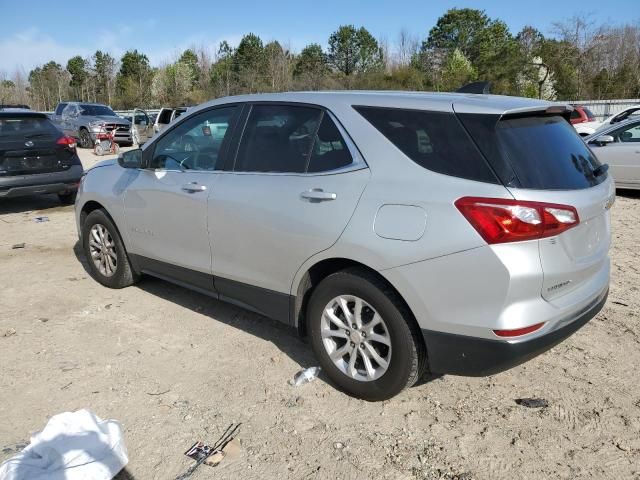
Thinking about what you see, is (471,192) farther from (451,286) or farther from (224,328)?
(224,328)

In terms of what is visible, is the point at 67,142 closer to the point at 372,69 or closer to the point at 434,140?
the point at 434,140

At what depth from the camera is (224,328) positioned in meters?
4.43

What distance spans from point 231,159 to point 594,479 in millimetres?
2862

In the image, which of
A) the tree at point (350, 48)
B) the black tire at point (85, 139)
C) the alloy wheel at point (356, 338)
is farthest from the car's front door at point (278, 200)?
the tree at point (350, 48)

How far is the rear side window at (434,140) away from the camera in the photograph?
2789 millimetres

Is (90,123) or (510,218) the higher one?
(90,123)

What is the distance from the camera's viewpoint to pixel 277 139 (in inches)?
146

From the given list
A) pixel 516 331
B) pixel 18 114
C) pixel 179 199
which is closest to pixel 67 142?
pixel 18 114

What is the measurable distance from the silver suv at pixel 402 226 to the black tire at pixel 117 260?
121cm

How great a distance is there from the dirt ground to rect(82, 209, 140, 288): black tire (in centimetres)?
31

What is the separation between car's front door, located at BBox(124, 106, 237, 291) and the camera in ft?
13.4

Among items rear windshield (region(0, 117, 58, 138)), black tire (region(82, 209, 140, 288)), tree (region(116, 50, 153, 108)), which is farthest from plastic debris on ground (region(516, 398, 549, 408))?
tree (region(116, 50, 153, 108))

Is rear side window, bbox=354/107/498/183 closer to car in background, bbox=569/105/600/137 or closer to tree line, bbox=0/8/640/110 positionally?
car in background, bbox=569/105/600/137

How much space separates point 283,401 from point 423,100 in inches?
76.1
